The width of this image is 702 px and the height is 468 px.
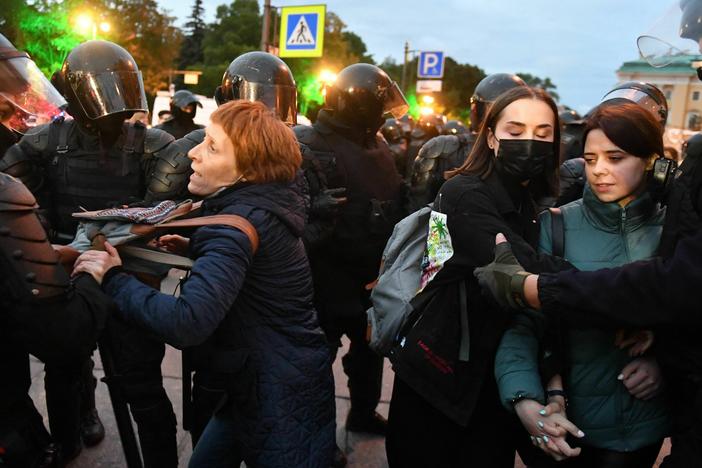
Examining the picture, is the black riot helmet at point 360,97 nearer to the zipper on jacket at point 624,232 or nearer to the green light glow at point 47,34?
the zipper on jacket at point 624,232

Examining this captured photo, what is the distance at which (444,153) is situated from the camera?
12.1 ft

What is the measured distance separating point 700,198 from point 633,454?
0.79 metres

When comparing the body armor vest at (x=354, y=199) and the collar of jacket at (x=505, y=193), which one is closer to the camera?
the collar of jacket at (x=505, y=193)

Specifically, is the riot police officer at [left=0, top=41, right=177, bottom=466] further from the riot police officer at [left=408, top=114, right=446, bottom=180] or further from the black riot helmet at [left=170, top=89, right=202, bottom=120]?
the riot police officer at [left=408, top=114, right=446, bottom=180]

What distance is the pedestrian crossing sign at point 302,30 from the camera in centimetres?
1109

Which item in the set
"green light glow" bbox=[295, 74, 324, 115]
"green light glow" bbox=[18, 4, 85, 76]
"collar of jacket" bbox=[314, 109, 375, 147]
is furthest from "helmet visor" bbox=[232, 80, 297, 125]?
"green light glow" bbox=[18, 4, 85, 76]

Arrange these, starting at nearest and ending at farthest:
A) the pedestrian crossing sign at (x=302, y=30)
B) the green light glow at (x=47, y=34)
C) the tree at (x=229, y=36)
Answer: the pedestrian crossing sign at (x=302, y=30) → the green light glow at (x=47, y=34) → the tree at (x=229, y=36)

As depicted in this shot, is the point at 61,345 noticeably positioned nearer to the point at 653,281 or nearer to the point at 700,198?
the point at 653,281

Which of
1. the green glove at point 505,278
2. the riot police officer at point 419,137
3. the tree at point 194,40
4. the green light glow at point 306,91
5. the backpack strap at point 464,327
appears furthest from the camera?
the tree at point 194,40

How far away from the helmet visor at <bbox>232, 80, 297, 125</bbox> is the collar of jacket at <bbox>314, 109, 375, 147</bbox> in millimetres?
229

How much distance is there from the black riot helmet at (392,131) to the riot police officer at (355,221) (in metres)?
5.34

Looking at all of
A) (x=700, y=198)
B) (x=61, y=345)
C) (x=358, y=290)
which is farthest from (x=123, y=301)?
(x=358, y=290)

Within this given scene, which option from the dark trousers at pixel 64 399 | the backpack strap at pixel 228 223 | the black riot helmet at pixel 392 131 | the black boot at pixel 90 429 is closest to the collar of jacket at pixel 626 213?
the backpack strap at pixel 228 223

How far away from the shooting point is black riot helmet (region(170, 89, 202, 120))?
275 inches
